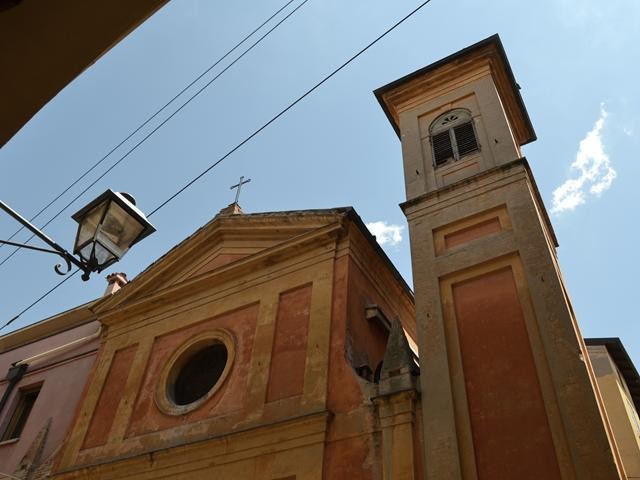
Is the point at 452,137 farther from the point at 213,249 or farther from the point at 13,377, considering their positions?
the point at 13,377

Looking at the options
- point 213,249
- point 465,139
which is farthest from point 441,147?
point 213,249

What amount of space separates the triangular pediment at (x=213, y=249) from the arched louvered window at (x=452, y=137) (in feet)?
9.64

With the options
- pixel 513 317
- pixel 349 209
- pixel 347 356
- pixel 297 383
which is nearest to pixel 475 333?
pixel 513 317

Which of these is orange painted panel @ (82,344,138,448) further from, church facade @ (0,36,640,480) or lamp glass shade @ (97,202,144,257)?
lamp glass shade @ (97,202,144,257)

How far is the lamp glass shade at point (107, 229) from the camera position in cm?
485

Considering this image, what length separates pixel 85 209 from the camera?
4.96m

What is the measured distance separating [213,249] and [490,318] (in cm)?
722

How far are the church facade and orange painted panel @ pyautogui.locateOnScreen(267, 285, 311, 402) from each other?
0.04 meters

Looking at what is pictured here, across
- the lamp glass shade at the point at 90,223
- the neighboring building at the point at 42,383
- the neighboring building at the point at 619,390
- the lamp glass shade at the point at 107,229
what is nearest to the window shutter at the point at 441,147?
the lamp glass shade at the point at 107,229

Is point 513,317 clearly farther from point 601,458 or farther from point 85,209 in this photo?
point 85,209

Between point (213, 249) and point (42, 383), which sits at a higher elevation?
point (213, 249)

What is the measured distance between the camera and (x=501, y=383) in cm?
723

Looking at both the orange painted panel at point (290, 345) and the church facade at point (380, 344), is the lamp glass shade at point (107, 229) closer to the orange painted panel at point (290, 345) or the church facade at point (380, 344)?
the church facade at point (380, 344)

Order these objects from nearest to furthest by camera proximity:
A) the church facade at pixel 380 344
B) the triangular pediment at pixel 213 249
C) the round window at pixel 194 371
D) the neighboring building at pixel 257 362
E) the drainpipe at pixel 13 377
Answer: the church facade at pixel 380 344 < the neighboring building at pixel 257 362 < the round window at pixel 194 371 < the triangular pediment at pixel 213 249 < the drainpipe at pixel 13 377
